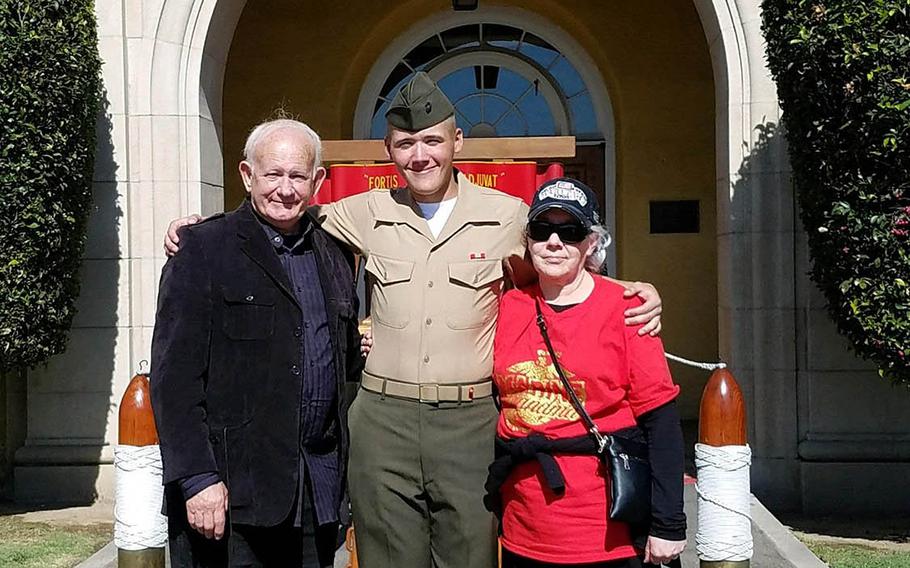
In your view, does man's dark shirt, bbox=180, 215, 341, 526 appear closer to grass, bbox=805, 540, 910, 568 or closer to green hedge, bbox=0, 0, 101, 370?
green hedge, bbox=0, 0, 101, 370

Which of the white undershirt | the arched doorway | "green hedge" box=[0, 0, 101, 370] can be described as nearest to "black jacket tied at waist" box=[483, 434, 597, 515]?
the white undershirt

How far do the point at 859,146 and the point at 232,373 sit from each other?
3568 mm

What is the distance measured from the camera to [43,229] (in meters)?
5.52

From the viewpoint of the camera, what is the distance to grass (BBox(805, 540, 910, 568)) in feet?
16.6

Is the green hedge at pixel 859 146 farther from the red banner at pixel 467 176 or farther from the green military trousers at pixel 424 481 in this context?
the green military trousers at pixel 424 481

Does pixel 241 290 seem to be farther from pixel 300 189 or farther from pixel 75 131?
pixel 75 131

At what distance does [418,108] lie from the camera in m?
3.05

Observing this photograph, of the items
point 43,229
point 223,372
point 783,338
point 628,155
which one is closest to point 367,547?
point 223,372

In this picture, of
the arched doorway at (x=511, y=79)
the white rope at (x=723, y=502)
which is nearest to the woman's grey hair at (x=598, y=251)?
the white rope at (x=723, y=502)

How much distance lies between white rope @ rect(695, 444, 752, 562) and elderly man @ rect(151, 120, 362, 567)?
3.88ft

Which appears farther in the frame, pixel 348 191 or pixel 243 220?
pixel 348 191

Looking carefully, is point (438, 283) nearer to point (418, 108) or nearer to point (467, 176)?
point (418, 108)

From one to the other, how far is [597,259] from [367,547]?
3.81ft

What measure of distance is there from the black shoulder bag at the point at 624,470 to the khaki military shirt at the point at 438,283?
42 cm
